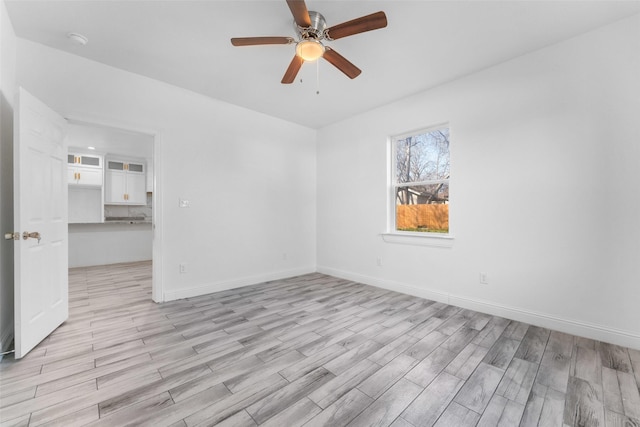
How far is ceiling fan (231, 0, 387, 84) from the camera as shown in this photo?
5.97 feet

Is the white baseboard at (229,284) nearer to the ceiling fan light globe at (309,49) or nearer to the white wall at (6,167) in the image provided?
the white wall at (6,167)

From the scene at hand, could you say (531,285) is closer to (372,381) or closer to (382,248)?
(382,248)

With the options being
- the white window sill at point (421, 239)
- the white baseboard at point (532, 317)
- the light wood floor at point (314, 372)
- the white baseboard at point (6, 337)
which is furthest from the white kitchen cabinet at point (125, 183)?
the white baseboard at point (532, 317)

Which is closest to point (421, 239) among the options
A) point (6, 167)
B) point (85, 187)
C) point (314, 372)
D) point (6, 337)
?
point (314, 372)

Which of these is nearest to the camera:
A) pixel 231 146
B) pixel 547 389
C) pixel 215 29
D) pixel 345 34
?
pixel 547 389

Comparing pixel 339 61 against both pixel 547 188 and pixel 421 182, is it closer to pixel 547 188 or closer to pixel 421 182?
pixel 421 182

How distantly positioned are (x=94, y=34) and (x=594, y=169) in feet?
15.8

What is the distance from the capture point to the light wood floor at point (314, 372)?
1.48 metres

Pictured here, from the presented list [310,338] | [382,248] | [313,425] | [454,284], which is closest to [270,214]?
[382,248]

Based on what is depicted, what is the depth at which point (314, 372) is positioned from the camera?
6.15 ft

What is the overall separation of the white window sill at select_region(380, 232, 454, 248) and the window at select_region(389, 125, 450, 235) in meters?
0.12

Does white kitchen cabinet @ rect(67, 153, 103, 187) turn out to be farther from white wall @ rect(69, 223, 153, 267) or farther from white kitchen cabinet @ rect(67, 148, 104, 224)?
white wall @ rect(69, 223, 153, 267)

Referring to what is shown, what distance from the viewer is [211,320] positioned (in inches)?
110

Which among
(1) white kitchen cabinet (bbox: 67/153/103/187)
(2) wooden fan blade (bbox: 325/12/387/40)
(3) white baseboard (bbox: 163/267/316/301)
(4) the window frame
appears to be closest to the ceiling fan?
(2) wooden fan blade (bbox: 325/12/387/40)
